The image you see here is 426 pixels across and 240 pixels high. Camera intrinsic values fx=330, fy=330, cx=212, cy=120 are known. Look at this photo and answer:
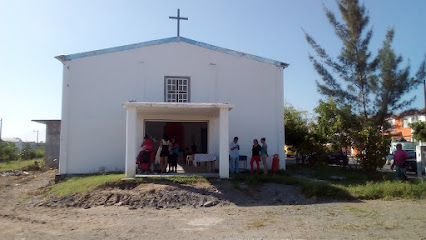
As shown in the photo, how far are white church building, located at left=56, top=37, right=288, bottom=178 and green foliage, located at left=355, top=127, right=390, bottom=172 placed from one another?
11.1ft

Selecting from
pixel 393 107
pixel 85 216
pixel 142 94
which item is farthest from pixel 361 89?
pixel 85 216

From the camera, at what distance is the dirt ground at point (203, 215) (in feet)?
21.1

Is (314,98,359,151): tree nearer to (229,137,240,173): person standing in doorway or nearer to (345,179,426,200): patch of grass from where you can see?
(345,179,426,200): patch of grass

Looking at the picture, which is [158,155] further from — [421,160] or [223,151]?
[421,160]

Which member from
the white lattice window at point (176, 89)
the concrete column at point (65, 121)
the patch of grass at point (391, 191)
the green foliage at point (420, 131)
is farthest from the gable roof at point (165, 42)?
the green foliage at point (420, 131)

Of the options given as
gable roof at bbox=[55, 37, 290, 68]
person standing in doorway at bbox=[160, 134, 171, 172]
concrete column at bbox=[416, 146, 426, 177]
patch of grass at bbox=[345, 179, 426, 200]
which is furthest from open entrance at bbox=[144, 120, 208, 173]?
concrete column at bbox=[416, 146, 426, 177]

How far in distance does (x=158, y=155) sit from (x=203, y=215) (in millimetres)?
4941

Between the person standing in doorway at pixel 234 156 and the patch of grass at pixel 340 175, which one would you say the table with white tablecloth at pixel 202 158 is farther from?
the patch of grass at pixel 340 175

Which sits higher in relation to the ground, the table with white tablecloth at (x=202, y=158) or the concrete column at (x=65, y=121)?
the concrete column at (x=65, y=121)

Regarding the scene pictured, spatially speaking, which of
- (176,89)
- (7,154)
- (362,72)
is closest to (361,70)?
(362,72)

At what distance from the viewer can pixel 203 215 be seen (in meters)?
8.17

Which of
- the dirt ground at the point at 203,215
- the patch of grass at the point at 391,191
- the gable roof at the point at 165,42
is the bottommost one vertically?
the dirt ground at the point at 203,215

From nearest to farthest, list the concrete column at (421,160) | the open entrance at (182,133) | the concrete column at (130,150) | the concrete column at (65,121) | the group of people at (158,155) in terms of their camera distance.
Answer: the concrete column at (130,150) < the group of people at (158,155) < the concrete column at (65,121) < the concrete column at (421,160) < the open entrance at (182,133)

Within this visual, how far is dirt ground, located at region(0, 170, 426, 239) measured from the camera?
21.1 ft
